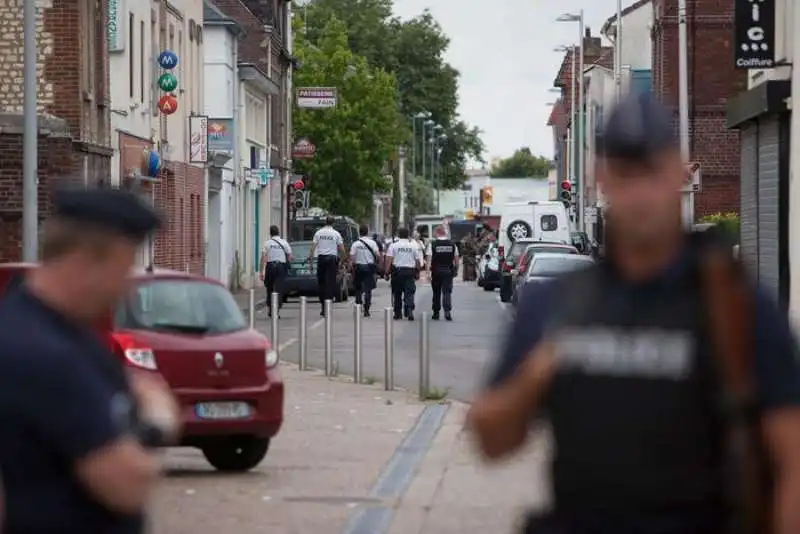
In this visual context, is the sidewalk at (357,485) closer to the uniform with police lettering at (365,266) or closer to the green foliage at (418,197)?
the uniform with police lettering at (365,266)

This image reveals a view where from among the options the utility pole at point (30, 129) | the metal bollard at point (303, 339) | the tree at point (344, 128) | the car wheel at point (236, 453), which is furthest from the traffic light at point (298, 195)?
the car wheel at point (236, 453)

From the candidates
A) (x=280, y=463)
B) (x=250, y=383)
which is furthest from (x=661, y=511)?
(x=280, y=463)

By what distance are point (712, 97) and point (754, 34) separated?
27223 mm

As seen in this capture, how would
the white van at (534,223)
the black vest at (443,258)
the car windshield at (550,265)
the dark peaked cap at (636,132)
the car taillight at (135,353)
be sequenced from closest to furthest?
the dark peaked cap at (636,132), the car taillight at (135,353), the car windshield at (550,265), the black vest at (443,258), the white van at (534,223)

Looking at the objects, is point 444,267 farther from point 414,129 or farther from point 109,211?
point 414,129

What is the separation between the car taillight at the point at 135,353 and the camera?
1416 centimetres

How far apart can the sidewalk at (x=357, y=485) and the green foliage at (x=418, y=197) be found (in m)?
122

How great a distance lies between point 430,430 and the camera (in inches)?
734

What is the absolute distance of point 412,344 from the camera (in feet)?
106

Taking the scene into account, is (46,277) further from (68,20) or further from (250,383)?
(68,20)

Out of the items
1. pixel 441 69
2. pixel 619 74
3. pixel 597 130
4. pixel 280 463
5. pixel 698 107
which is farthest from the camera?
pixel 441 69

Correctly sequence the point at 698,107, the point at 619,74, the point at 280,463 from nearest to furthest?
the point at 280,463 < the point at 698,107 < the point at 619,74

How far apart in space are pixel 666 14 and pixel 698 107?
3492 millimetres

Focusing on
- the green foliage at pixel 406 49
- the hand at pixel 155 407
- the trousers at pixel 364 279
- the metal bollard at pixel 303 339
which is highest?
the green foliage at pixel 406 49
